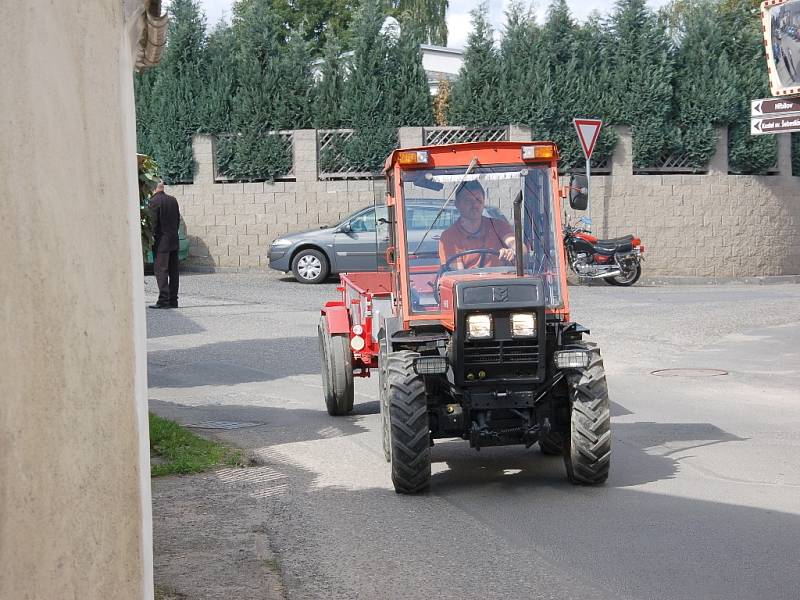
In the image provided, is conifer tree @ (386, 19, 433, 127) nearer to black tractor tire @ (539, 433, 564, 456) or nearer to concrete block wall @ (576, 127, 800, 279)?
concrete block wall @ (576, 127, 800, 279)

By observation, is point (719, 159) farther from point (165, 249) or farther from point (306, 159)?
point (165, 249)

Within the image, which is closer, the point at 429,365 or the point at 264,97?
the point at 429,365

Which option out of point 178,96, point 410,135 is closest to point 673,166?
point 410,135

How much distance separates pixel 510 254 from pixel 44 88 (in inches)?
196

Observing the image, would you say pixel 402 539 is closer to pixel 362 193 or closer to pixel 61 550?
pixel 61 550

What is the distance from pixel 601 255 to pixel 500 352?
15582 millimetres

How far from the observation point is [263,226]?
25.4 m

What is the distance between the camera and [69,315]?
4.14m

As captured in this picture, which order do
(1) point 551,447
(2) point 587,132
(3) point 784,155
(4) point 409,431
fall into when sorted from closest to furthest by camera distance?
(4) point 409,431
(1) point 551,447
(2) point 587,132
(3) point 784,155

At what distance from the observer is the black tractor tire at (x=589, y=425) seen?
768cm

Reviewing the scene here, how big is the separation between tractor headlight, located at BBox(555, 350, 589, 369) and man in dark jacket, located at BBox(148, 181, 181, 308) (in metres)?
12.1

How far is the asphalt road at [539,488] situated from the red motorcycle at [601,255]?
738cm

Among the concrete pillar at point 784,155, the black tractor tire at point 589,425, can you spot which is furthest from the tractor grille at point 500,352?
the concrete pillar at point 784,155

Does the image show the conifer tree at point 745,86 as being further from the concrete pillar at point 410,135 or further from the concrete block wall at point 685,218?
the concrete pillar at point 410,135
